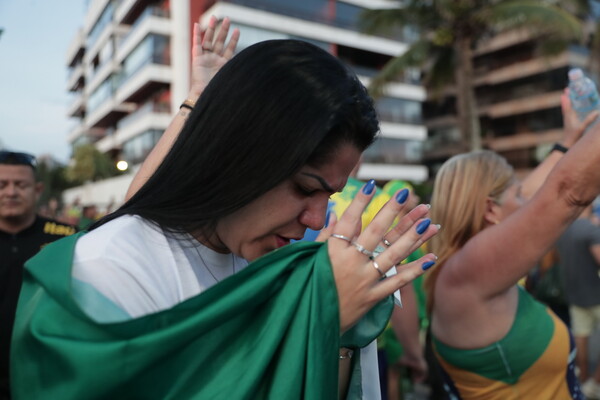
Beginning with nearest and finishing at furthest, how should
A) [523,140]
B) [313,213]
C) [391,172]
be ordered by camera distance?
[313,213]
[391,172]
[523,140]

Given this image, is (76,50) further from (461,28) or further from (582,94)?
(582,94)

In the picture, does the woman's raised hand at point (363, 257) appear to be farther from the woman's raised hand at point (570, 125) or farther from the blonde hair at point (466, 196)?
the woman's raised hand at point (570, 125)

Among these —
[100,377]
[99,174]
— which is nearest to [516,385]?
[100,377]

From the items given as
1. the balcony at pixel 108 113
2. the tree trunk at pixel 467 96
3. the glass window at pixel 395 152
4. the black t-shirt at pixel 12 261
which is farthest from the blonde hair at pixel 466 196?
the balcony at pixel 108 113

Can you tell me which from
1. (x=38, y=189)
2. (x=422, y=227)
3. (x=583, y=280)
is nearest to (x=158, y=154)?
(x=422, y=227)

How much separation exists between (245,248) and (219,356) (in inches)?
11.1

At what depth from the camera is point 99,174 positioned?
3011 centimetres

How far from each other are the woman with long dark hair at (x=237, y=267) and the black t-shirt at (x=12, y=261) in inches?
82.8

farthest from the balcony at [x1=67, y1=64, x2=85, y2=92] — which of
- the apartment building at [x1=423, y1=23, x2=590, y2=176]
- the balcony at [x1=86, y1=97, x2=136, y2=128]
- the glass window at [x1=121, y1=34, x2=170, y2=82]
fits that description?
the apartment building at [x1=423, y1=23, x2=590, y2=176]

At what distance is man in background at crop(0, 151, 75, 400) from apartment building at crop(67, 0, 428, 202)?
1973cm

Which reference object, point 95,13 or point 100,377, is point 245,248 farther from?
point 95,13

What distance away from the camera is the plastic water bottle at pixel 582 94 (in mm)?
2252

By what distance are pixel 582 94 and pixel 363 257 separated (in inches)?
69.8

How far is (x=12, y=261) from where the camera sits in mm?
3111
